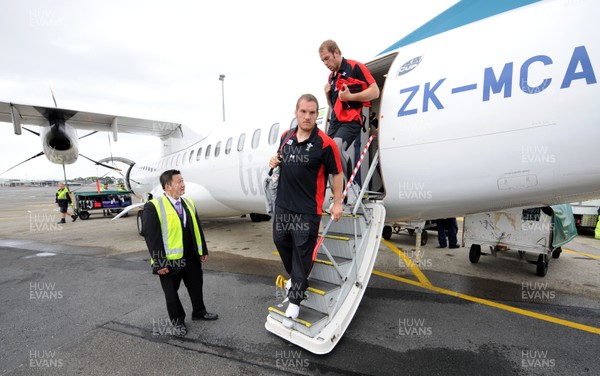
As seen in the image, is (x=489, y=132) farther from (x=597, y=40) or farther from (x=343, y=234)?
(x=343, y=234)

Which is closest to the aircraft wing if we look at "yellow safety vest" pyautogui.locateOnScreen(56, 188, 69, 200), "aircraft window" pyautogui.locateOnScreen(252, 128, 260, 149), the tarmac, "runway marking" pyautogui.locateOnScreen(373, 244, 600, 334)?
the tarmac

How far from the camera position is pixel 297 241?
2.90 meters

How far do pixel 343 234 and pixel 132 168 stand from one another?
1340 centimetres

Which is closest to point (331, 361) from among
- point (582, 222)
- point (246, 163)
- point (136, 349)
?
point (136, 349)

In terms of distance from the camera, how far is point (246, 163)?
244 inches

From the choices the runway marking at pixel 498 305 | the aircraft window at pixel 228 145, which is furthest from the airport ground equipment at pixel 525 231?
the aircraft window at pixel 228 145

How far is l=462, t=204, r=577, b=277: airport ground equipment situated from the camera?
5.13 m

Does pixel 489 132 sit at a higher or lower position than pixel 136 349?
higher

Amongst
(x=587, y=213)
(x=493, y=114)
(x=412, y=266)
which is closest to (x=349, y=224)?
(x=493, y=114)

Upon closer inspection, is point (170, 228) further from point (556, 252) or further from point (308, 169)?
point (556, 252)

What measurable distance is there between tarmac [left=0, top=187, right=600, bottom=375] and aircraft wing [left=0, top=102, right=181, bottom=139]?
4194mm

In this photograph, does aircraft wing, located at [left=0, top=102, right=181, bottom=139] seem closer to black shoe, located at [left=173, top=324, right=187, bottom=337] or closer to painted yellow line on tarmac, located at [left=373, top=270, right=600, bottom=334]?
black shoe, located at [left=173, top=324, right=187, bottom=337]

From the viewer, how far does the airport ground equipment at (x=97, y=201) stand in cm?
1509

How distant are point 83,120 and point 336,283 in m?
10.2
